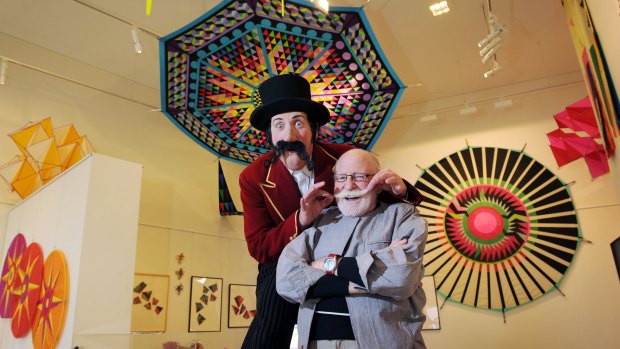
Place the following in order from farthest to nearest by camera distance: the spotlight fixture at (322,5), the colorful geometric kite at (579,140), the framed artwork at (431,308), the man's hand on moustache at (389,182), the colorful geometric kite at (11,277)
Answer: the framed artwork at (431,308)
the colorful geometric kite at (579,140)
the colorful geometric kite at (11,277)
the spotlight fixture at (322,5)
the man's hand on moustache at (389,182)

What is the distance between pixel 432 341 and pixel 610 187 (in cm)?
292

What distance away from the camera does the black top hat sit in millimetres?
2177

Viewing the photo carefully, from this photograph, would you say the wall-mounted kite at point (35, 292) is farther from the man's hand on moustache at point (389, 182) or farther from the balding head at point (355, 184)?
the man's hand on moustache at point (389, 182)

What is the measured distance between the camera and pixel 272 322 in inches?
75.4

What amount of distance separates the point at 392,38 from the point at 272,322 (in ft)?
14.6

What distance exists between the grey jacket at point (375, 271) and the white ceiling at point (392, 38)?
142 inches

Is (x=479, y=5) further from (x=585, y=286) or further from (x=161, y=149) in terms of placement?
(x=161, y=149)

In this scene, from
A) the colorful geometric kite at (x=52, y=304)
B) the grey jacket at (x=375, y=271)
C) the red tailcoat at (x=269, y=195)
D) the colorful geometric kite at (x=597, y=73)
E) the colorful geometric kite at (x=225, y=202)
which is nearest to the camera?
the grey jacket at (x=375, y=271)

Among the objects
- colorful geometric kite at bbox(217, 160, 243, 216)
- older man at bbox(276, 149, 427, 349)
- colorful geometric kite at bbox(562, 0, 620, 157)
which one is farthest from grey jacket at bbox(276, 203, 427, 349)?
colorful geometric kite at bbox(217, 160, 243, 216)

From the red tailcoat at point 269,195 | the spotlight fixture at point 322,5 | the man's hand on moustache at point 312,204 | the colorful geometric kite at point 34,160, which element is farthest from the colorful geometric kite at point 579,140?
the colorful geometric kite at point 34,160

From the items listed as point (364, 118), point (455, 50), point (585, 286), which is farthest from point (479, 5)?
point (585, 286)

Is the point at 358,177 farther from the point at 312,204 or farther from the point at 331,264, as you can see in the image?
the point at 331,264

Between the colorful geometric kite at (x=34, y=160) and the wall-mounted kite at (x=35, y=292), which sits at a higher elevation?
the colorful geometric kite at (x=34, y=160)

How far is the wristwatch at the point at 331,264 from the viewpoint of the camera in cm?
164
